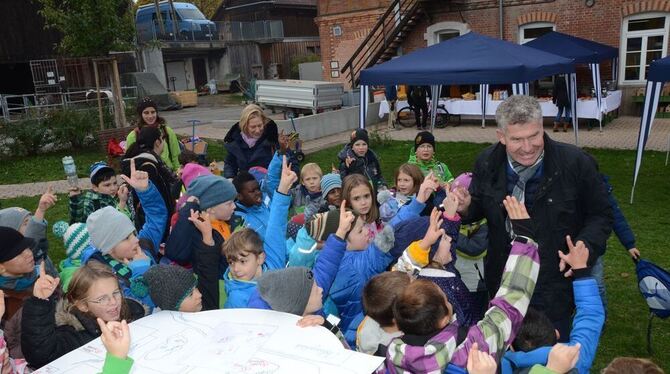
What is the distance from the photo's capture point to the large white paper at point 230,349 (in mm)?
2039

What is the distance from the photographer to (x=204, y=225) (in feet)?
10.2

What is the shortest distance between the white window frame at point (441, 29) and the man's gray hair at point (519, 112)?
17275 mm

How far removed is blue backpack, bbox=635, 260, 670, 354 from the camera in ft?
11.5

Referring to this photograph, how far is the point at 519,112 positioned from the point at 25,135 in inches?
567

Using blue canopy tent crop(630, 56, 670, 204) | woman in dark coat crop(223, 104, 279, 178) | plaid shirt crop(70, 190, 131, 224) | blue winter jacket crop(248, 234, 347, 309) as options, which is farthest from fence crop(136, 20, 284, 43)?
blue winter jacket crop(248, 234, 347, 309)

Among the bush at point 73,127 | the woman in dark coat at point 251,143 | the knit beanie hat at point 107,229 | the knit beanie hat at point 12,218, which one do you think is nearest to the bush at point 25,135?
the bush at point 73,127

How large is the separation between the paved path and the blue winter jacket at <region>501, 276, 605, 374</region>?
10.2 m

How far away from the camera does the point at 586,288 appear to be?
241cm

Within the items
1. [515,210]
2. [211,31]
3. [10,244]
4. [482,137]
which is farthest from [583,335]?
[211,31]

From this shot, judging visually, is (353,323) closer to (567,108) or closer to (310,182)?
(310,182)

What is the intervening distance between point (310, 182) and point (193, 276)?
8.25 ft

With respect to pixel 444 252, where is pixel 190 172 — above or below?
above

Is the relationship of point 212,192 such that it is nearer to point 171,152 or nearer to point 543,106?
point 171,152

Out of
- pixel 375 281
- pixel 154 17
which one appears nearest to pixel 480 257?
pixel 375 281
